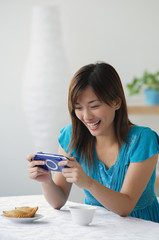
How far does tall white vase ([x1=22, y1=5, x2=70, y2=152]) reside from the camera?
2.97 metres

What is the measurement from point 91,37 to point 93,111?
2.02 m

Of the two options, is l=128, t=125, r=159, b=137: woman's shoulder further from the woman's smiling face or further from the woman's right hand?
the woman's right hand

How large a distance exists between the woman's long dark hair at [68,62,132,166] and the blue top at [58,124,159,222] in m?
0.04

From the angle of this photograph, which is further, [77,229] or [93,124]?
[93,124]

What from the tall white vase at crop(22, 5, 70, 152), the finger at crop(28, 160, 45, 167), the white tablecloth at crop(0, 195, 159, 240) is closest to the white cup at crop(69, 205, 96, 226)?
the white tablecloth at crop(0, 195, 159, 240)

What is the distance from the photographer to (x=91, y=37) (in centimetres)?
341

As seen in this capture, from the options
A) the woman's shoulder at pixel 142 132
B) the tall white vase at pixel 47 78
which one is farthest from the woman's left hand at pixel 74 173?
the tall white vase at pixel 47 78

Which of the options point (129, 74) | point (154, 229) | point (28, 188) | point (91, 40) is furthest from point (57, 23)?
point (154, 229)

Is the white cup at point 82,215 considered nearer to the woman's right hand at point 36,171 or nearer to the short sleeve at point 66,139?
the woman's right hand at point 36,171

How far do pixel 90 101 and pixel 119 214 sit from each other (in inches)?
17.3

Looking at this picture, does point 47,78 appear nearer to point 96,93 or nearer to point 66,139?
point 66,139

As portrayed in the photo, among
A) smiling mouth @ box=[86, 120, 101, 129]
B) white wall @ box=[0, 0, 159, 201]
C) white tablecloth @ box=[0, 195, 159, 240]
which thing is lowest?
white tablecloth @ box=[0, 195, 159, 240]

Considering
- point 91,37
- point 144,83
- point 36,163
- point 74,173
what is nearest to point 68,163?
point 74,173

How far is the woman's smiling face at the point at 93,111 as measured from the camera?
4.93 ft
